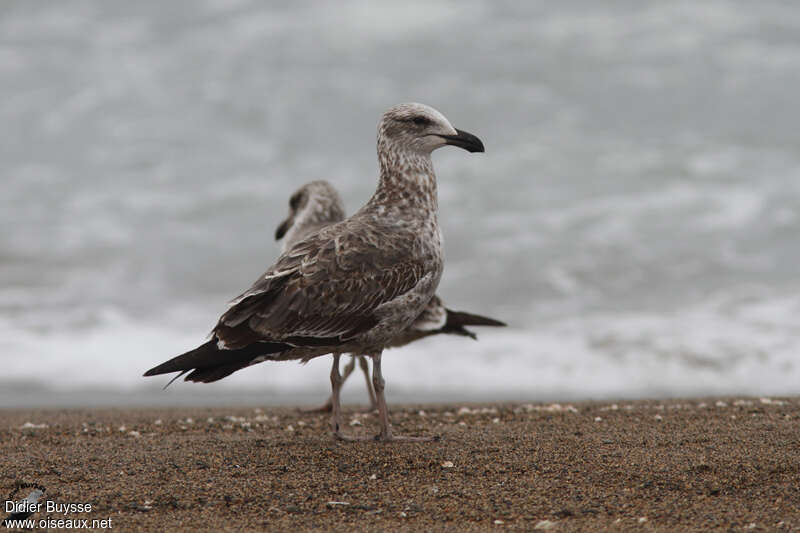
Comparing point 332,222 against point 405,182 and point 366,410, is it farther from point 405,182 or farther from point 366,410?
point 405,182

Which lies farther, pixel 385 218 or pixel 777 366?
pixel 777 366

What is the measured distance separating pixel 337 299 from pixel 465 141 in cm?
151

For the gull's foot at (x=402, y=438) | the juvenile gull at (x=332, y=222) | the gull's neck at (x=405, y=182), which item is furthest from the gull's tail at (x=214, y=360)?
the juvenile gull at (x=332, y=222)

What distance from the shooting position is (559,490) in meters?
4.68

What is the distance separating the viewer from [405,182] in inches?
250

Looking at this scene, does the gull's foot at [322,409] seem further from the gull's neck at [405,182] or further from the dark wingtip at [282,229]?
the gull's neck at [405,182]

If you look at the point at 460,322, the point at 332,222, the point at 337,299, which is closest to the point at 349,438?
the point at 337,299

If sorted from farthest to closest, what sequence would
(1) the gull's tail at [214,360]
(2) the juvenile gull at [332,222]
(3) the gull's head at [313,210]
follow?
(3) the gull's head at [313,210], (2) the juvenile gull at [332,222], (1) the gull's tail at [214,360]

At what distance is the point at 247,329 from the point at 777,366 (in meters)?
9.49

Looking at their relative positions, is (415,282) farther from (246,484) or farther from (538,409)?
(538,409)

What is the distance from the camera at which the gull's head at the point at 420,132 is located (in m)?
6.45

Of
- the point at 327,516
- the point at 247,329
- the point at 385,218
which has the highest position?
the point at 385,218

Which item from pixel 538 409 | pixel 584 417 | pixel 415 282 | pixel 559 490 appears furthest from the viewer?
pixel 538 409

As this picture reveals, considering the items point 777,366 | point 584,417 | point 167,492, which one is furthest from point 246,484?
point 777,366
